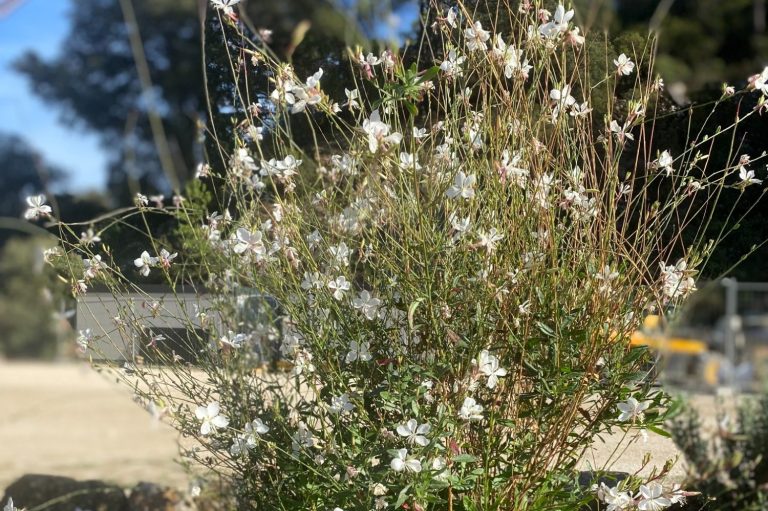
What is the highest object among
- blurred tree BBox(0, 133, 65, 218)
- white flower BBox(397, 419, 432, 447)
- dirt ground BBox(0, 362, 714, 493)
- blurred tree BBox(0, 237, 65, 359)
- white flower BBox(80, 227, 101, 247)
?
blurred tree BBox(0, 133, 65, 218)

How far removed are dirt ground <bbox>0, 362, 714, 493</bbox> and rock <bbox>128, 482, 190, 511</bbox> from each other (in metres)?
0.23

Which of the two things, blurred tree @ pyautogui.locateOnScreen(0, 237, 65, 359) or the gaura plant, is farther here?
blurred tree @ pyautogui.locateOnScreen(0, 237, 65, 359)

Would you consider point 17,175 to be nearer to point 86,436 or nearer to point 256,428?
point 86,436

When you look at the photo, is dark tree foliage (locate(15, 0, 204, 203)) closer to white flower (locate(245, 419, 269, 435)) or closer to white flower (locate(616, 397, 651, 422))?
white flower (locate(245, 419, 269, 435))

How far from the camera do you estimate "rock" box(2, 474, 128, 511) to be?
4.34m

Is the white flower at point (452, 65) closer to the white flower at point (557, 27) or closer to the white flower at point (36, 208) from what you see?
the white flower at point (557, 27)

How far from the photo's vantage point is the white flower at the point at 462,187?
7.67ft

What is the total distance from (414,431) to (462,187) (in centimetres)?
63

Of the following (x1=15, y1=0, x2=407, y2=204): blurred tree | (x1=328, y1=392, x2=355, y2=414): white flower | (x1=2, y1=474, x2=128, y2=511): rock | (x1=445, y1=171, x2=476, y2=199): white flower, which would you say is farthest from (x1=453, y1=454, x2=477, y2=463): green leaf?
(x1=15, y1=0, x2=407, y2=204): blurred tree

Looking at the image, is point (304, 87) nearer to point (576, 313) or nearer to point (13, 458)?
point (576, 313)

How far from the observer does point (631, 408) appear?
8.19ft

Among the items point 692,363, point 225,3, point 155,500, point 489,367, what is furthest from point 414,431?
point 692,363

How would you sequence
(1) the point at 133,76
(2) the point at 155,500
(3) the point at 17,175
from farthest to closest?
1. (3) the point at 17,175
2. (1) the point at 133,76
3. (2) the point at 155,500

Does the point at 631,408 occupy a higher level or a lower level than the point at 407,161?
lower
